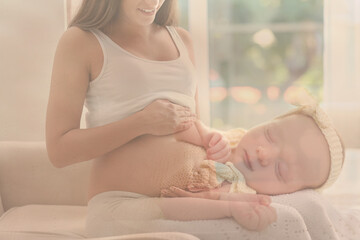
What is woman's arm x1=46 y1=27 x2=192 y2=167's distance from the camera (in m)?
0.69

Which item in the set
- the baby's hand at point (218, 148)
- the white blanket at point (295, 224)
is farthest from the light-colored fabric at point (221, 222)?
the baby's hand at point (218, 148)

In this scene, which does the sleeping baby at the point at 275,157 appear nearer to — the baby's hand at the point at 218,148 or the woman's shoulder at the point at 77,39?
the baby's hand at the point at 218,148

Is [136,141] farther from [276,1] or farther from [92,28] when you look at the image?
[276,1]

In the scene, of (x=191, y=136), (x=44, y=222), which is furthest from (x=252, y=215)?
(x=44, y=222)

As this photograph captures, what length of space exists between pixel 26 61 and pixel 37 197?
0.25 meters

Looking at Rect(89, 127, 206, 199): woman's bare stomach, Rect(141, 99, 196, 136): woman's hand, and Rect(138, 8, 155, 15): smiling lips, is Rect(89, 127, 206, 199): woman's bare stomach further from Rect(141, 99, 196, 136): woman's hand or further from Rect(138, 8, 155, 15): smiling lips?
Rect(138, 8, 155, 15): smiling lips

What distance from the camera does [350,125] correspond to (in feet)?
2.47

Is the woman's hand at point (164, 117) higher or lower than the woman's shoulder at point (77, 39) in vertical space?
lower

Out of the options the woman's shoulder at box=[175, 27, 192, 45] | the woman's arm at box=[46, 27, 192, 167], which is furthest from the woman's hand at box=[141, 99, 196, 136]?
the woman's shoulder at box=[175, 27, 192, 45]

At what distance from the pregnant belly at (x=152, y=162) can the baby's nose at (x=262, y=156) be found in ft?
0.31

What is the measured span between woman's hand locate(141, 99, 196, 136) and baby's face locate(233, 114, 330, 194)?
0.11 m

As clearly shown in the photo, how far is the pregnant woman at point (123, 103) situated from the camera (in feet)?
2.29

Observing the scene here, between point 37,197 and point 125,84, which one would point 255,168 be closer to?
point 125,84

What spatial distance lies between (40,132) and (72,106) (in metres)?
0.11
